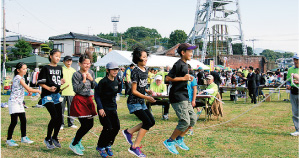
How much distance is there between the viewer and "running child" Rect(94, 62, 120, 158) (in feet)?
15.2

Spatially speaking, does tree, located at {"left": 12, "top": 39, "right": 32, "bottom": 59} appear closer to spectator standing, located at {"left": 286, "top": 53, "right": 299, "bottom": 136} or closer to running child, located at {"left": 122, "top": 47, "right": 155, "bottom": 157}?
running child, located at {"left": 122, "top": 47, "right": 155, "bottom": 157}

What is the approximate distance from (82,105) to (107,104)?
0.50 metres

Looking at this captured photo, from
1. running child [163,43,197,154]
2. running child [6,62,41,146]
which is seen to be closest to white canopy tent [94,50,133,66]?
running child [6,62,41,146]

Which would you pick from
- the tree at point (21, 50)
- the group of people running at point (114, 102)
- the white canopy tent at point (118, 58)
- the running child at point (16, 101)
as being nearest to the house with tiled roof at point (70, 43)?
the tree at point (21, 50)

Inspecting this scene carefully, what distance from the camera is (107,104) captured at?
4.69 m

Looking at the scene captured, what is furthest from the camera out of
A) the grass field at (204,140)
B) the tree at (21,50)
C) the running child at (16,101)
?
the tree at (21,50)

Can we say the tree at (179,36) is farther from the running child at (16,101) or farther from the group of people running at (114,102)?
the group of people running at (114,102)

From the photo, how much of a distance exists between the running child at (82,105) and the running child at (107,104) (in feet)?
1.03

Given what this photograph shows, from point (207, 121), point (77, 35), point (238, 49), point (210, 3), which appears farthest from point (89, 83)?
point (238, 49)

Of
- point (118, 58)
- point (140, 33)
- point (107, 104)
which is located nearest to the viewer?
point (107, 104)

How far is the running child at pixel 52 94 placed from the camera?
17.4ft

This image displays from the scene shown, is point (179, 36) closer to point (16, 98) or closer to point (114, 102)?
point (16, 98)

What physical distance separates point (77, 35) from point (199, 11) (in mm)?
26279

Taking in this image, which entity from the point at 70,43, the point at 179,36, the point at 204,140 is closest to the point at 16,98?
the point at 204,140
